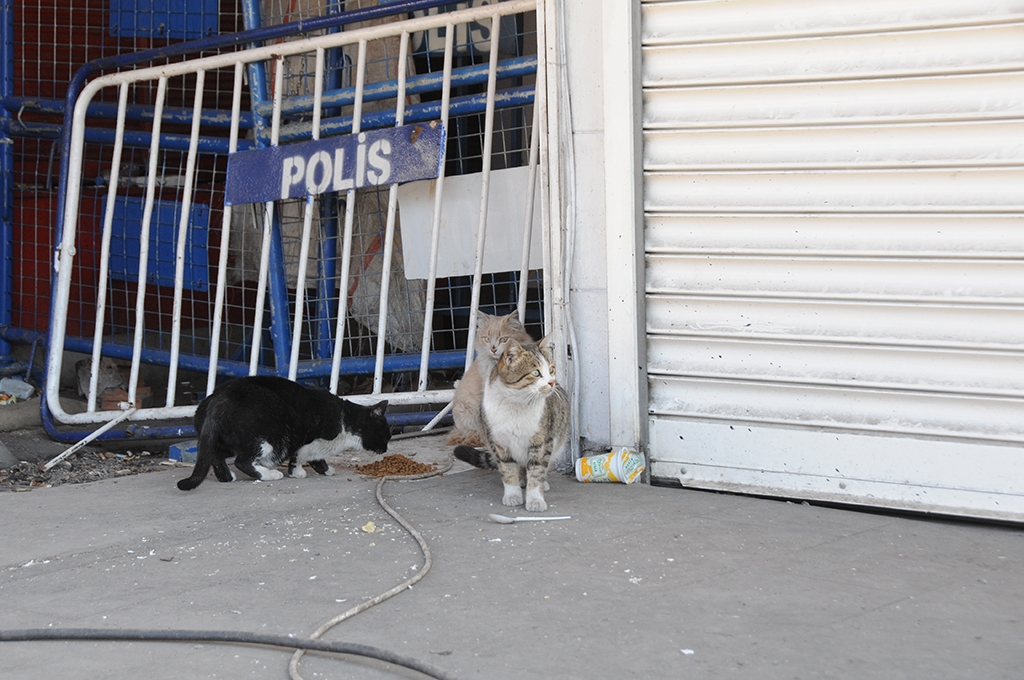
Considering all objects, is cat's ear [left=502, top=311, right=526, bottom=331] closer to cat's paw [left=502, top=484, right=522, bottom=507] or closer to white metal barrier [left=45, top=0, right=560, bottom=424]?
white metal barrier [left=45, top=0, right=560, bottom=424]

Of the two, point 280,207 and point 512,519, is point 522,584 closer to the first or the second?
point 512,519

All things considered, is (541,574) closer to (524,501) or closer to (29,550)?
(524,501)

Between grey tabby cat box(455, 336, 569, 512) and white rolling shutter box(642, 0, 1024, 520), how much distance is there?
51cm

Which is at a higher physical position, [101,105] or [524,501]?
[101,105]

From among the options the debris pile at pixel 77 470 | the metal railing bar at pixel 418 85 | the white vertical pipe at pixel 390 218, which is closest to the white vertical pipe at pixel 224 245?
the metal railing bar at pixel 418 85

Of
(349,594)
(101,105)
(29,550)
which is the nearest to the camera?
(349,594)

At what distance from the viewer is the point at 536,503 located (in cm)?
364

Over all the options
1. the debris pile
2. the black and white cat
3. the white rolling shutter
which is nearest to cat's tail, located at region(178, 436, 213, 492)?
the black and white cat

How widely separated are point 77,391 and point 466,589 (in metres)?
4.48

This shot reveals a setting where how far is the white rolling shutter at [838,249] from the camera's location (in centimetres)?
344

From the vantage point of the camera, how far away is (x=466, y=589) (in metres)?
2.82

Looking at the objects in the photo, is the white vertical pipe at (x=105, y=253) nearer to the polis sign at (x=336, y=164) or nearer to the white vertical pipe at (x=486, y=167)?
the polis sign at (x=336, y=164)

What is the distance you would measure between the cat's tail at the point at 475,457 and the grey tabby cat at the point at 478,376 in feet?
0.59

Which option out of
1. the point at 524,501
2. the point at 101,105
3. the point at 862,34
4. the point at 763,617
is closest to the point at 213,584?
the point at 524,501
